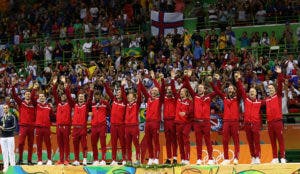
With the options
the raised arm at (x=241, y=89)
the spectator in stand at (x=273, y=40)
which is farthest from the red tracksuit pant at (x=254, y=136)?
the spectator in stand at (x=273, y=40)

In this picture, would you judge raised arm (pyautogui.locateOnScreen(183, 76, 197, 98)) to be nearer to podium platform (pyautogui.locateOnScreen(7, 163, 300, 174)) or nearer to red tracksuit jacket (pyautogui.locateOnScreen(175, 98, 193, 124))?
red tracksuit jacket (pyautogui.locateOnScreen(175, 98, 193, 124))

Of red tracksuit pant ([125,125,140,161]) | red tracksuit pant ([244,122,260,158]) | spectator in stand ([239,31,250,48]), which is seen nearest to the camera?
red tracksuit pant ([244,122,260,158])

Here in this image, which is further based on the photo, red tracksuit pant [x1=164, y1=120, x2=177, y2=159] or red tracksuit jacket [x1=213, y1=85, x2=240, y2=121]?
red tracksuit pant [x1=164, y1=120, x2=177, y2=159]

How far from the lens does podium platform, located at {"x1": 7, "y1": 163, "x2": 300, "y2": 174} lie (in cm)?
1931

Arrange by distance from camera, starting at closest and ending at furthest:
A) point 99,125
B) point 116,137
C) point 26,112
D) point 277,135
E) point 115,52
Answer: point 277,135
point 116,137
point 99,125
point 26,112
point 115,52

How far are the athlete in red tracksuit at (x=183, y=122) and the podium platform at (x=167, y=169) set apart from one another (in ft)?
2.93

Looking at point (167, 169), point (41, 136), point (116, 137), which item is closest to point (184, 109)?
point (167, 169)

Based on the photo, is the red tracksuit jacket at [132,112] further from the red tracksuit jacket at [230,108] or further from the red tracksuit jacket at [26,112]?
the red tracksuit jacket at [26,112]

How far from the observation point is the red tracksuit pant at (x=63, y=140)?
73.7 feet

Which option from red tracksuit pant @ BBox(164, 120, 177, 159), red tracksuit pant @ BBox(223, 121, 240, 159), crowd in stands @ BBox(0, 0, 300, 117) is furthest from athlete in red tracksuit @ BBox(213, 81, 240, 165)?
crowd in stands @ BBox(0, 0, 300, 117)

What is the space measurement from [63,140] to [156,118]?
318cm

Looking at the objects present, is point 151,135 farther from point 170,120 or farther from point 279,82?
point 279,82

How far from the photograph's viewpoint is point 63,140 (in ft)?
73.9

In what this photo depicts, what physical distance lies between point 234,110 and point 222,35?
10.4 metres
